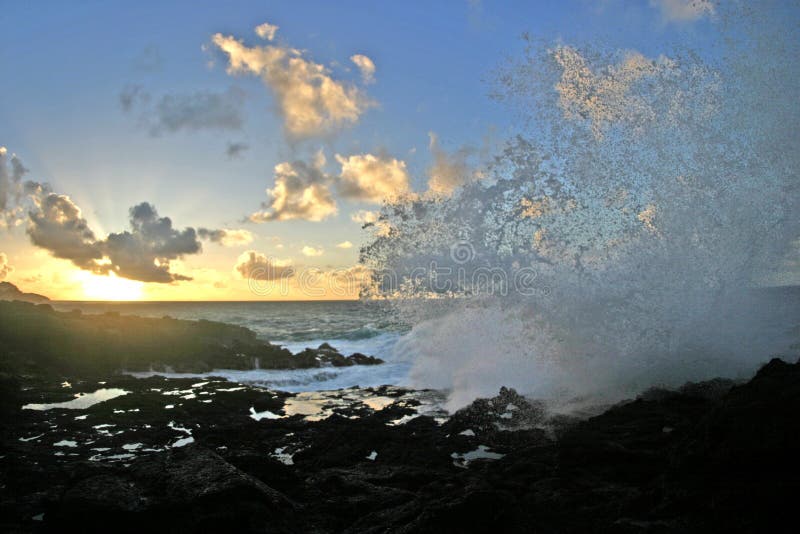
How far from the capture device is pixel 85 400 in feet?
45.7

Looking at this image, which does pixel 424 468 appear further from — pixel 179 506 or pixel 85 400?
pixel 85 400

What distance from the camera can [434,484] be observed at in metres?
6.45

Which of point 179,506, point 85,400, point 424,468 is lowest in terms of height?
point 85,400

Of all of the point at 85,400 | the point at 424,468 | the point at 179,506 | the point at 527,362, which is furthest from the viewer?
the point at 527,362

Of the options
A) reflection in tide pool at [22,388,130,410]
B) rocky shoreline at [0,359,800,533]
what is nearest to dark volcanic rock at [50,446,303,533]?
rocky shoreline at [0,359,800,533]

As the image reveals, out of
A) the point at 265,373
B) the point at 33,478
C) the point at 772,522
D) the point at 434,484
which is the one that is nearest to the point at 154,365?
the point at 265,373

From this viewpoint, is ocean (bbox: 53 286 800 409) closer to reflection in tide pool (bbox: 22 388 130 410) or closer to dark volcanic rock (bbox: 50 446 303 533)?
reflection in tide pool (bbox: 22 388 130 410)

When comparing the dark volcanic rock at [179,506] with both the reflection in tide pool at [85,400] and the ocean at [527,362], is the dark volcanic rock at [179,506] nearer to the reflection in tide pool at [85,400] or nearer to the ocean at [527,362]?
the ocean at [527,362]

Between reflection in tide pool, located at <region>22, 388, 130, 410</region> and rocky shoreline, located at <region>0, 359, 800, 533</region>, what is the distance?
2.41 feet

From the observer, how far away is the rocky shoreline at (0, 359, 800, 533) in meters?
4.49

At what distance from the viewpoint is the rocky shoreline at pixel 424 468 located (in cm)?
449

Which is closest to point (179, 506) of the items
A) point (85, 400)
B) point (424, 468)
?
point (424, 468)

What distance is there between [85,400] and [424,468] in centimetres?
1118

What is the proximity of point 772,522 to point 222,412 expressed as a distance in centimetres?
1155
